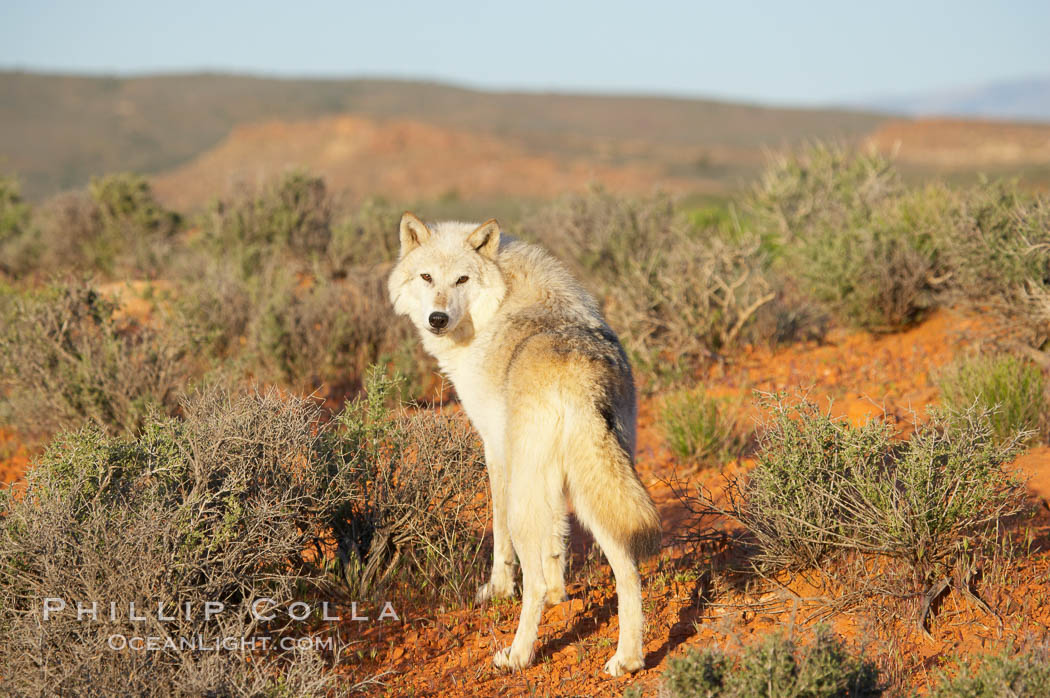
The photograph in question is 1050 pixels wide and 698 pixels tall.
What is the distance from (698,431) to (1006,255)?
3601mm

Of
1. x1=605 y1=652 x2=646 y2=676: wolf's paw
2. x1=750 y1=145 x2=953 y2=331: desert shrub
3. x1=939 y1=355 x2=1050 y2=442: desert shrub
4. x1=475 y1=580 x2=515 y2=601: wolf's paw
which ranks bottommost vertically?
x1=475 y1=580 x2=515 y2=601: wolf's paw

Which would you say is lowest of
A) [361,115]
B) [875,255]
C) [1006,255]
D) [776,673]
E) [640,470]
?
[640,470]

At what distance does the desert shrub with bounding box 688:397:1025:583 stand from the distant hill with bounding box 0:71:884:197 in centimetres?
5355

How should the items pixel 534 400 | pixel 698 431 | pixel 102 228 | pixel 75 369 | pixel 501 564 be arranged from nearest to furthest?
pixel 534 400, pixel 501 564, pixel 698 431, pixel 75 369, pixel 102 228

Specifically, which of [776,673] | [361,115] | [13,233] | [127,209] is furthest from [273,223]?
[361,115]

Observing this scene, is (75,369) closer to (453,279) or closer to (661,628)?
(453,279)

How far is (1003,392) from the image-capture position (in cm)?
628

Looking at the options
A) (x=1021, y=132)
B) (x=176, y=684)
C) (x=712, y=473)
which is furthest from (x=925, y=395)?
(x=1021, y=132)

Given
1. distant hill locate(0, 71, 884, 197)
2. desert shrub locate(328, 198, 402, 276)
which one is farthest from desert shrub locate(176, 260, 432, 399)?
distant hill locate(0, 71, 884, 197)

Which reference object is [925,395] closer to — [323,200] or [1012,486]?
[1012,486]

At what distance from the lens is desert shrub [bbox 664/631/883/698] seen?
3236mm

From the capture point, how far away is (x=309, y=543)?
4715 millimetres

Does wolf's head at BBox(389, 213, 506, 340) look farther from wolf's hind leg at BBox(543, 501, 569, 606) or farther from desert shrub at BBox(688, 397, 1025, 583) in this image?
desert shrub at BBox(688, 397, 1025, 583)

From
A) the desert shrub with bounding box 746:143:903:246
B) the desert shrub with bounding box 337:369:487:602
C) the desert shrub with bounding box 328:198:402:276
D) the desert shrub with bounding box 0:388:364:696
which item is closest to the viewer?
the desert shrub with bounding box 0:388:364:696
